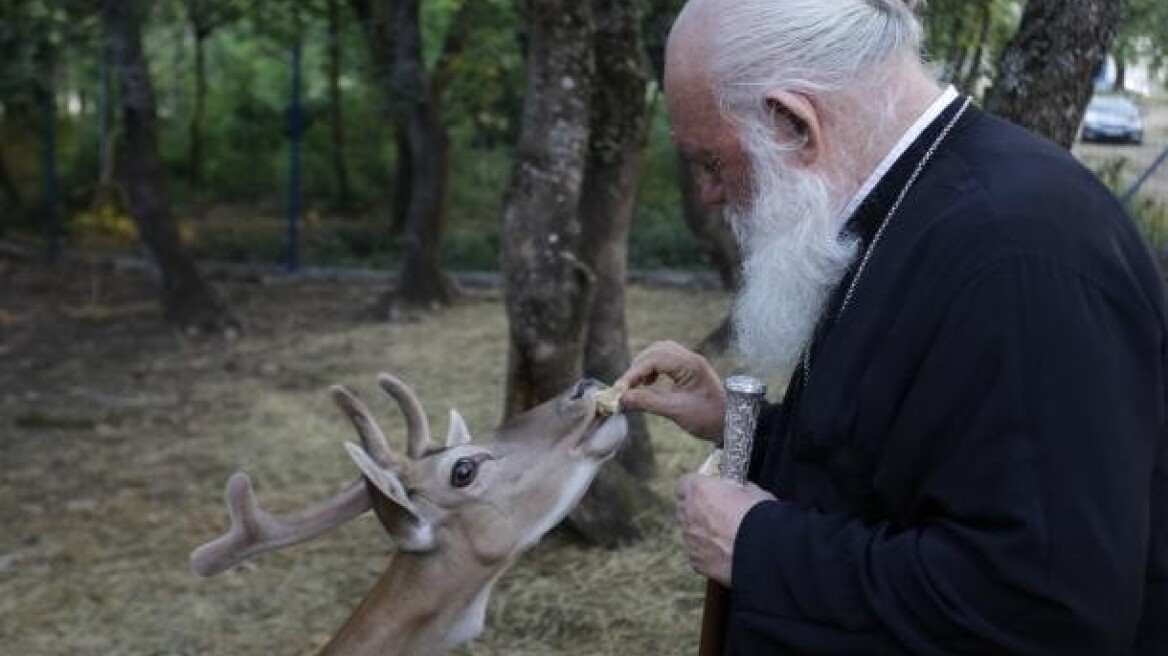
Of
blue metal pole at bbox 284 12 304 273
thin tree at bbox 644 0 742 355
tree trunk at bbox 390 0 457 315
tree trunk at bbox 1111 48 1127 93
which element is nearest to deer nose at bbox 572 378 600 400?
tree trunk at bbox 1111 48 1127 93

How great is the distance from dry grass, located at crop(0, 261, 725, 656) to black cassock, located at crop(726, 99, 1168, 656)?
292cm

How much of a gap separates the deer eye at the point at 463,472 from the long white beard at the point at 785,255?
1.10 m

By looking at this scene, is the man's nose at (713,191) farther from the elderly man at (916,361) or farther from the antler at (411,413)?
the antler at (411,413)

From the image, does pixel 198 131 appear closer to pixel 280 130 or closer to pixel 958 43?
pixel 280 130

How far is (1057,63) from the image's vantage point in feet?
12.9

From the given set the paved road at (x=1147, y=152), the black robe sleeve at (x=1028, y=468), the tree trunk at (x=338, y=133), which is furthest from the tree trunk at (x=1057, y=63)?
the tree trunk at (x=338, y=133)

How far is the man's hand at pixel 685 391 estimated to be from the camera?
275 cm

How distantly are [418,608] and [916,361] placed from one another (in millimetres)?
1738

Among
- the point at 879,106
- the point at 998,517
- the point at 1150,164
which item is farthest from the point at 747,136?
the point at 1150,164

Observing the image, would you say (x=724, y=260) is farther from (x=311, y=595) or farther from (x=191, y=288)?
(x=311, y=595)

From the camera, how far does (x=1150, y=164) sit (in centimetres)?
743

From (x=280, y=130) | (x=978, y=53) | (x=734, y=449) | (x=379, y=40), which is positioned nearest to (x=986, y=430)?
(x=734, y=449)

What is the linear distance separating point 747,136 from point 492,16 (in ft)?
25.4

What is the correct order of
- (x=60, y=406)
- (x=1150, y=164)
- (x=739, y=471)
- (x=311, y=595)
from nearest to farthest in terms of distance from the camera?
(x=739, y=471) < (x=311, y=595) < (x=1150, y=164) < (x=60, y=406)
